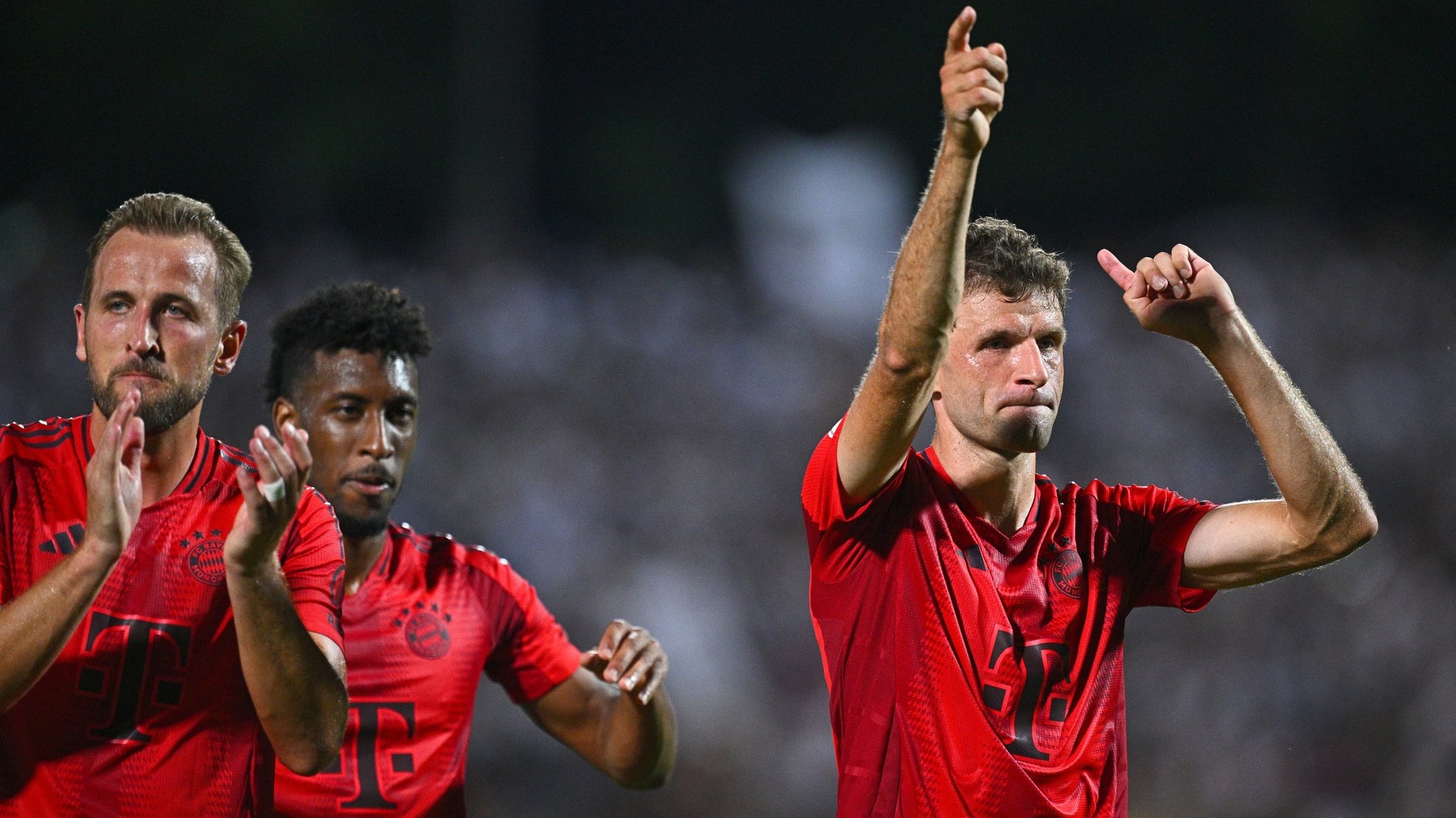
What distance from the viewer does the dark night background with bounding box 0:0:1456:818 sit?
25.3ft

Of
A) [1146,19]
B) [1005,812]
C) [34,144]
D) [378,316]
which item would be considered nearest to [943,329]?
[1005,812]

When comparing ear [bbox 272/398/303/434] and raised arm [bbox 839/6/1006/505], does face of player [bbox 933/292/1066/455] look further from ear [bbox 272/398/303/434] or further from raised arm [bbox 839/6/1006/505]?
ear [bbox 272/398/303/434]

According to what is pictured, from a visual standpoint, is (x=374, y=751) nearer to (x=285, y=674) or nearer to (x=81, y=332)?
(x=285, y=674)

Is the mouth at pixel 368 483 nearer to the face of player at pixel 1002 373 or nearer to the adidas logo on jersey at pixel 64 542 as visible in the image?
the adidas logo on jersey at pixel 64 542

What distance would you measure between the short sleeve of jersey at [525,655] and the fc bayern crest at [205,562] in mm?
1328

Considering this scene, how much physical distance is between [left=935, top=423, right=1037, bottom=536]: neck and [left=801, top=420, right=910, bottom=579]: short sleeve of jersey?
6.9 inches

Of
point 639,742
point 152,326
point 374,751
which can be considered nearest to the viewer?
point 152,326

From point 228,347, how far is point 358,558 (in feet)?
3.56

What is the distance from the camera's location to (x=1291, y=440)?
3090mm

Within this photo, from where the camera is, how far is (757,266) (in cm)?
1143

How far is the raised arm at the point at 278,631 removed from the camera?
2670 mm

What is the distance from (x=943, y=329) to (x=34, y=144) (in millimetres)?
11135

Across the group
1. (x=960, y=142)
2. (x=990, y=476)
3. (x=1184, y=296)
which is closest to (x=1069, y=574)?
(x=990, y=476)

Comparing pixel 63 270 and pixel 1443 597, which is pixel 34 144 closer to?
pixel 63 270
